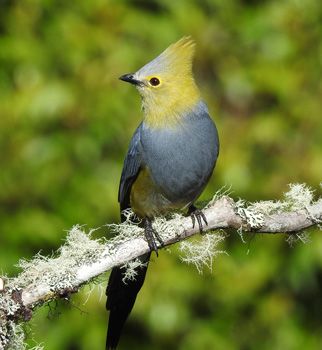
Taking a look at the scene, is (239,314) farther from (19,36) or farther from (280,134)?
(19,36)

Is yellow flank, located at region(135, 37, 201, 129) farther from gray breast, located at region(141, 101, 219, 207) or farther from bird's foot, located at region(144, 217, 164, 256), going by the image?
bird's foot, located at region(144, 217, 164, 256)

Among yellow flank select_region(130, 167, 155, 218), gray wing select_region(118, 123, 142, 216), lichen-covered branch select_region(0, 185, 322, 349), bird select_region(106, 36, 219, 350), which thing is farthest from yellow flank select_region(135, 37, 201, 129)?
lichen-covered branch select_region(0, 185, 322, 349)

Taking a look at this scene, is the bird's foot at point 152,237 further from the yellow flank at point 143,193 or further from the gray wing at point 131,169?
the gray wing at point 131,169

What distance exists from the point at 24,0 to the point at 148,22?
1.05m

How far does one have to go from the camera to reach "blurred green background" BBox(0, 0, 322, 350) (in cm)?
482

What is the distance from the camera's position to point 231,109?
16.9 feet

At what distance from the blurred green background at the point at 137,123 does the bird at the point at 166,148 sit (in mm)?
729

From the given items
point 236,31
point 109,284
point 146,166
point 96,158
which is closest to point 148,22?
point 236,31

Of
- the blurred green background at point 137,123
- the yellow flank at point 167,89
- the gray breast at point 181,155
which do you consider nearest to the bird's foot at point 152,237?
A: the gray breast at point 181,155

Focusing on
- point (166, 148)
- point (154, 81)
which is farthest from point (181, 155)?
point (154, 81)

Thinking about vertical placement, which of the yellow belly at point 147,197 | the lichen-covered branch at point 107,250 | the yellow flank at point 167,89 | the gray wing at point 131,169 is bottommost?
the lichen-covered branch at point 107,250

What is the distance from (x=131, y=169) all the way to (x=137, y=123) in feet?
2.93

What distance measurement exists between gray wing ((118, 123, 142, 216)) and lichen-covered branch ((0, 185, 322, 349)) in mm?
513

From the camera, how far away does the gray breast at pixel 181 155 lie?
402 cm
